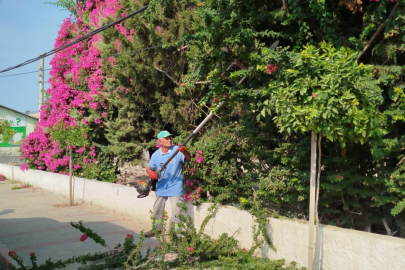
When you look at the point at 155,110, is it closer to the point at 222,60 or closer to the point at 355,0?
the point at 222,60

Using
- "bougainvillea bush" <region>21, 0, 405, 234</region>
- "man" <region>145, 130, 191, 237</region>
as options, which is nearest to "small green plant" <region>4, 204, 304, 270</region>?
"bougainvillea bush" <region>21, 0, 405, 234</region>

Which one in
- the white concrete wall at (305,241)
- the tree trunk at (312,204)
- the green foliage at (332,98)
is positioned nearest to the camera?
the green foliage at (332,98)

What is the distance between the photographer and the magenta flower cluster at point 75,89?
1148 centimetres

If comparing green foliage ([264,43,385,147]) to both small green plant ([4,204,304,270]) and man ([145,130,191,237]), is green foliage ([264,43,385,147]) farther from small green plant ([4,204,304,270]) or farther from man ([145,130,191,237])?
man ([145,130,191,237])

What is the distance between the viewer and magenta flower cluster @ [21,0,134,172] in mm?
11484

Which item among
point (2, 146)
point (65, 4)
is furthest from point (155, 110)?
point (2, 146)

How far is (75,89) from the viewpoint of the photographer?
13062 millimetres

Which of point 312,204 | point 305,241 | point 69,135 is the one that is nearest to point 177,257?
point 305,241

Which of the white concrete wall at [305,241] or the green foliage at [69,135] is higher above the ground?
the green foliage at [69,135]

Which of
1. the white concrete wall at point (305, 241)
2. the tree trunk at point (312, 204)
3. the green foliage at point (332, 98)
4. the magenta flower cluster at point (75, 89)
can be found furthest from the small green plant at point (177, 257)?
the magenta flower cluster at point (75, 89)

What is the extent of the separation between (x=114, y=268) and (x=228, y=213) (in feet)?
6.04

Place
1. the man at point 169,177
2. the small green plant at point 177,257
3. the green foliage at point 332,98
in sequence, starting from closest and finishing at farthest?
1. the green foliage at point 332,98
2. the small green plant at point 177,257
3. the man at point 169,177

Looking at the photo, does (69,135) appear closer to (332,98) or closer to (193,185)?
(193,185)

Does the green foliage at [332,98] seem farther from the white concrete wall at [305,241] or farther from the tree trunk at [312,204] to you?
the white concrete wall at [305,241]
